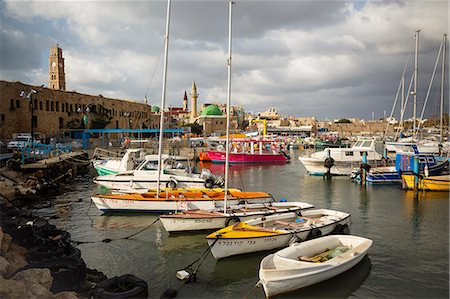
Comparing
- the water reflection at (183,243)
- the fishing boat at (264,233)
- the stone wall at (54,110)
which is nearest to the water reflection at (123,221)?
the water reflection at (183,243)

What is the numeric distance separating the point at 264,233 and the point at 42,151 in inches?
1325

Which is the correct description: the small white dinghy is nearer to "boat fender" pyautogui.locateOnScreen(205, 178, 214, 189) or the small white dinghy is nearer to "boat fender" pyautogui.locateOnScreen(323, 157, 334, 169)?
"boat fender" pyautogui.locateOnScreen(205, 178, 214, 189)

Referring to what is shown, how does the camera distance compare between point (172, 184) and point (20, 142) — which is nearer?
point (172, 184)

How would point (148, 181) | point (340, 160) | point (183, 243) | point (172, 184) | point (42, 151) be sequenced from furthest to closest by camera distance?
point (42, 151), point (340, 160), point (148, 181), point (172, 184), point (183, 243)

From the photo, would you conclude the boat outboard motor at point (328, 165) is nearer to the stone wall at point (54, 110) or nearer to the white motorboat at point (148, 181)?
the white motorboat at point (148, 181)

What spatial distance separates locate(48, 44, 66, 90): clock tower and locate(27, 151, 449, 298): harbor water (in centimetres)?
6553

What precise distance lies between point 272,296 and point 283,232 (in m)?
3.28

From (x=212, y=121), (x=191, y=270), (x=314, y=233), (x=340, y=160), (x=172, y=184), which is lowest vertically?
(x=191, y=270)

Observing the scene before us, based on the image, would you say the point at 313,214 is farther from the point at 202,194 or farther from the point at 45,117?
the point at 45,117

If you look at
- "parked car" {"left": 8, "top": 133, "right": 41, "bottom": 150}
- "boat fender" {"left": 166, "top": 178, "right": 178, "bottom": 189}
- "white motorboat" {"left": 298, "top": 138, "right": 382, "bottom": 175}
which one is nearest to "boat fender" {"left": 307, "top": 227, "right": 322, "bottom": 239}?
"boat fender" {"left": 166, "top": 178, "right": 178, "bottom": 189}

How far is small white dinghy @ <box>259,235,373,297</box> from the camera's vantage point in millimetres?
9859

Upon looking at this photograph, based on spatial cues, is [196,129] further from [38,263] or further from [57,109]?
[38,263]

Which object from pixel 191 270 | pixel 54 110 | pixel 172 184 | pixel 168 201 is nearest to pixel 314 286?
pixel 191 270

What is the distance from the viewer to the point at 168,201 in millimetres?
18312
